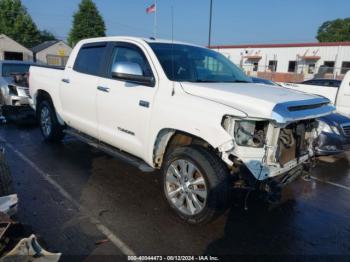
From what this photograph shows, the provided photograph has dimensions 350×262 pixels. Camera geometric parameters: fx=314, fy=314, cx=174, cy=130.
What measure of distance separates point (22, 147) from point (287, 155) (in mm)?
5102

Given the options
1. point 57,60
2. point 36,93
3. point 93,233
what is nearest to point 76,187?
point 93,233

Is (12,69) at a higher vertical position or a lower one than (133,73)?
lower

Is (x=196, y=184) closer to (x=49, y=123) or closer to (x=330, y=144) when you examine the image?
(x=330, y=144)

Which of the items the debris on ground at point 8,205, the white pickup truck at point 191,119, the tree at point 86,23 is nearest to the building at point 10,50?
the tree at point 86,23

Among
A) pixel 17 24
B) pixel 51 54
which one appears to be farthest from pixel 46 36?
pixel 51 54

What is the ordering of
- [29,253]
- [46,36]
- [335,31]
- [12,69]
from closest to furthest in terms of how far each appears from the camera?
[29,253], [12,69], [335,31], [46,36]

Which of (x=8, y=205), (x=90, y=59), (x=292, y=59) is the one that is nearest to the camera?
(x=8, y=205)

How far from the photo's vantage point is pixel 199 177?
3.42 meters

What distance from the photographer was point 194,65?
4.41 metres

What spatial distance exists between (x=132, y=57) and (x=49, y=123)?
295cm

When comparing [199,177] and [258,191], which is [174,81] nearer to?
[199,177]

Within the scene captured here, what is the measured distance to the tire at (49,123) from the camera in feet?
20.4

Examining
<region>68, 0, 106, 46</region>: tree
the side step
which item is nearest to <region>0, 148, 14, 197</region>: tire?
the side step

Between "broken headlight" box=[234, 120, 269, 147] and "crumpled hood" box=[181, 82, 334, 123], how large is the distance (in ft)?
0.62
